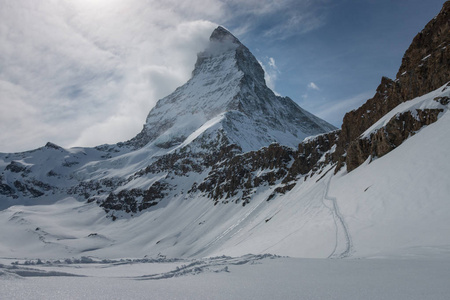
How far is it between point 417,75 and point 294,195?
3262 cm

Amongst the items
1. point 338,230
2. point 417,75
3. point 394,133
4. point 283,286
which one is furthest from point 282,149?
point 283,286

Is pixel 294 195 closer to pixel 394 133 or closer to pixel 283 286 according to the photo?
pixel 394 133

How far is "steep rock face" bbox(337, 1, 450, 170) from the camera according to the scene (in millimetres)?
34531

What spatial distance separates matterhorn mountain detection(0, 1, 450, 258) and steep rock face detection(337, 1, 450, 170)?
0.55ft

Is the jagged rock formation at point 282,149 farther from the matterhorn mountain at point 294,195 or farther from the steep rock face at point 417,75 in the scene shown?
the matterhorn mountain at point 294,195

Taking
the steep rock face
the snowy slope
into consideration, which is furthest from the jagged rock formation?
the snowy slope

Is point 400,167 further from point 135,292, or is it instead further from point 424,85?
point 135,292

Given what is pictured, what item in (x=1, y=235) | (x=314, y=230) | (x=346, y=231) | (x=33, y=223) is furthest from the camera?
(x=33, y=223)

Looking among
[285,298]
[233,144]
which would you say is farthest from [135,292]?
[233,144]

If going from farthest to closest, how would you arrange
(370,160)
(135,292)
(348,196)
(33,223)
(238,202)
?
1. (33,223)
2. (238,202)
3. (370,160)
4. (348,196)
5. (135,292)

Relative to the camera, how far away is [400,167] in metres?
23.6

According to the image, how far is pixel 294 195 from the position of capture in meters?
58.8

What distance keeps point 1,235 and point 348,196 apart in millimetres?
141903

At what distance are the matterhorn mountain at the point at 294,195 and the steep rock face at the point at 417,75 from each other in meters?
0.17
